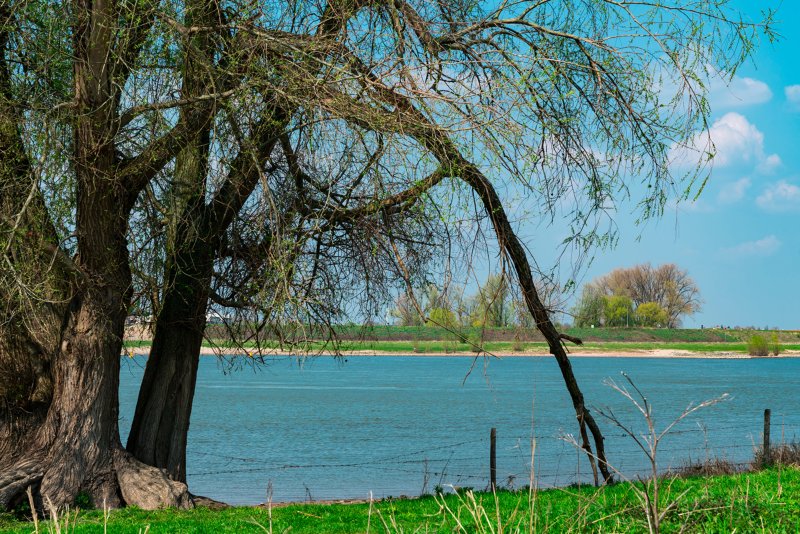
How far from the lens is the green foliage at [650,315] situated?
109250 mm

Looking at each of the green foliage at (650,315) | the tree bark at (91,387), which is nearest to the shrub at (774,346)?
the green foliage at (650,315)

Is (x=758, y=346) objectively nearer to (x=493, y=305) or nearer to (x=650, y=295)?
(x=650, y=295)

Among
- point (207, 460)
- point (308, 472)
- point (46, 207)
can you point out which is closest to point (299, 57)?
point (46, 207)

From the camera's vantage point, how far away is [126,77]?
996 centimetres

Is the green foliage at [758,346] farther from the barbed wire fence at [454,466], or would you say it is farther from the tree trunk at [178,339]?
the tree trunk at [178,339]

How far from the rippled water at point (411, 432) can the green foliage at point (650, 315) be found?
43.7m

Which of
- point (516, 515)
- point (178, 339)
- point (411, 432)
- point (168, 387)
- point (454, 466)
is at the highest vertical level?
point (178, 339)

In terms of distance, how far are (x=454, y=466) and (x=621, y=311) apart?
81245 millimetres

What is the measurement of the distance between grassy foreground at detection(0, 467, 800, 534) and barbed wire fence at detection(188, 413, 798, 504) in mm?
6445

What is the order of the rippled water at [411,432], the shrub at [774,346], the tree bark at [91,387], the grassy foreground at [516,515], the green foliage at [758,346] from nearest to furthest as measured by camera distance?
1. the grassy foreground at [516,515]
2. the tree bark at [91,387]
3. the rippled water at [411,432]
4. the green foliage at [758,346]
5. the shrub at [774,346]

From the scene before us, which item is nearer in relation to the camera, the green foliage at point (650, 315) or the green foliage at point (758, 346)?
the green foliage at point (758, 346)

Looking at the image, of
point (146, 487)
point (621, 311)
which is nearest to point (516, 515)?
point (146, 487)

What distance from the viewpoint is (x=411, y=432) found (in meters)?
32.4

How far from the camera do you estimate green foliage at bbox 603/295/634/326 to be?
101 m
